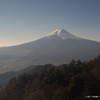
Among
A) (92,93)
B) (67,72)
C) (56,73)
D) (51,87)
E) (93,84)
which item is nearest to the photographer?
(92,93)

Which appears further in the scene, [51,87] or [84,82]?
[51,87]

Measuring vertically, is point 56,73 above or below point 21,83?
above

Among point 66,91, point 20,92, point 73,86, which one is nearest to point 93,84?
point 73,86

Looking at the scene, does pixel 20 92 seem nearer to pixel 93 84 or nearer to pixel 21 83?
pixel 21 83

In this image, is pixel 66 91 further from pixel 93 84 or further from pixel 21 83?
pixel 21 83

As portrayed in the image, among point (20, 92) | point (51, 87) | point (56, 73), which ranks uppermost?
point (56, 73)

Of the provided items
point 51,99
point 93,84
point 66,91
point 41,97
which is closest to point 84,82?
point 93,84

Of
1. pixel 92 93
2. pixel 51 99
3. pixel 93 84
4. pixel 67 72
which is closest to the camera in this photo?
pixel 92 93

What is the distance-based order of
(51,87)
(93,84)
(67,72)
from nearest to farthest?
(93,84) < (51,87) < (67,72)

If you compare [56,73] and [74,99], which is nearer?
[74,99]
